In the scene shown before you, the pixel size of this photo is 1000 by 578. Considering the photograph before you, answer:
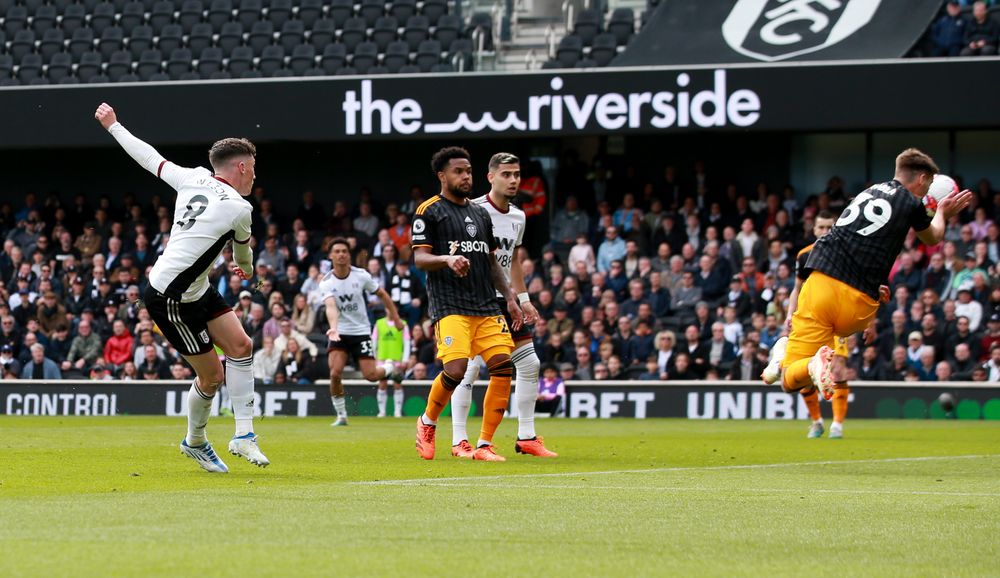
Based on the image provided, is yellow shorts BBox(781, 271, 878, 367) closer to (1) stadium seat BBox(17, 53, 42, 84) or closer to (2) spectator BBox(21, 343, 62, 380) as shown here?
(2) spectator BBox(21, 343, 62, 380)

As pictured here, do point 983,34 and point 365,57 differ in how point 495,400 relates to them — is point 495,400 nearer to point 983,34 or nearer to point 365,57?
point 983,34

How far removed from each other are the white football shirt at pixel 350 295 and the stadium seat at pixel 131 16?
13.8 m

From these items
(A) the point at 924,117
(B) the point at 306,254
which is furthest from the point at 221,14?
(A) the point at 924,117

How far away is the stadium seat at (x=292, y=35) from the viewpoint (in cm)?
3003

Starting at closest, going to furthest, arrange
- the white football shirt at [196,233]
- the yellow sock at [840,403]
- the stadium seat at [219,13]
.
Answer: the white football shirt at [196,233] → the yellow sock at [840,403] → the stadium seat at [219,13]

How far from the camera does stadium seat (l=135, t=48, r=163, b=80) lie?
30.2 m

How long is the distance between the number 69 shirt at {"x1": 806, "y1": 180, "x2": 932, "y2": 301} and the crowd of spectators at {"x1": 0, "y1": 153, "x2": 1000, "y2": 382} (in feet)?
36.6

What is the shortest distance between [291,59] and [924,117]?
441 inches

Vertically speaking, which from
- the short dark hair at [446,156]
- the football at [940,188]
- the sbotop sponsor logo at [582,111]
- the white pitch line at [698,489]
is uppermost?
the sbotop sponsor logo at [582,111]

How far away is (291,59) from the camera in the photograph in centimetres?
2958

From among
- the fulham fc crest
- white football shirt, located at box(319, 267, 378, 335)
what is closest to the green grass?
white football shirt, located at box(319, 267, 378, 335)

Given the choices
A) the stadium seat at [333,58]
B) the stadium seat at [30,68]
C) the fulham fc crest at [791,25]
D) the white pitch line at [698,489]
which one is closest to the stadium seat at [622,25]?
the fulham fc crest at [791,25]

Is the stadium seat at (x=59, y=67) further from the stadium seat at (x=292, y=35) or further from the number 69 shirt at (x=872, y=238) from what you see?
the number 69 shirt at (x=872, y=238)

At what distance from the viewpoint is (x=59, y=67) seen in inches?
1214
